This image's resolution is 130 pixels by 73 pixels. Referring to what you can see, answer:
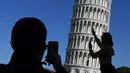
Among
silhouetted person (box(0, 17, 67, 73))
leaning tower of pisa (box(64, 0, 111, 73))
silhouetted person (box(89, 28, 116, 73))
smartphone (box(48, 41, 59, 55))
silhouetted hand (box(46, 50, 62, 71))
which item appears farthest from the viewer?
leaning tower of pisa (box(64, 0, 111, 73))

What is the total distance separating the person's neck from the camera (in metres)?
1.55

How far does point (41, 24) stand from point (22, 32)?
0.39 ft

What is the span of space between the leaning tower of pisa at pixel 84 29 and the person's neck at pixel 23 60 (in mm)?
58227

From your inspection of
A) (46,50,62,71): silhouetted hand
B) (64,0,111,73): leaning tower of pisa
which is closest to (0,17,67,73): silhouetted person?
(46,50,62,71): silhouetted hand

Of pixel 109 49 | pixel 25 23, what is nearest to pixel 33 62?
pixel 25 23

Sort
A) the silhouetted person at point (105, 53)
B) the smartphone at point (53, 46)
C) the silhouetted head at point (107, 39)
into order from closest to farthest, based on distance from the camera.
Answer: the smartphone at point (53, 46) → the silhouetted person at point (105, 53) → the silhouetted head at point (107, 39)

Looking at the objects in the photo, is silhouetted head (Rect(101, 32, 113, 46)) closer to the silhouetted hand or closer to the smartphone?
the smartphone

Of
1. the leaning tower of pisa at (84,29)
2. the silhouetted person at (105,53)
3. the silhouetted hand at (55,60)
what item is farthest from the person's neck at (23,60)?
the leaning tower of pisa at (84,29)

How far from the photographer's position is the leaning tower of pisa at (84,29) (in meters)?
60.5

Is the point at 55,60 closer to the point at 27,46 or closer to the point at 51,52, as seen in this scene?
the point at 51,52

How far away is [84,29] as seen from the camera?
61688 millimetres

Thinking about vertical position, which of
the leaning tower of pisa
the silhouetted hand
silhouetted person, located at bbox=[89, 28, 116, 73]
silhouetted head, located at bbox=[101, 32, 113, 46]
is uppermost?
the leaning tower of pisa

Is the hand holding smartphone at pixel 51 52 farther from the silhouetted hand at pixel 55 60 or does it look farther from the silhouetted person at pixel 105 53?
the silhouetted person at pixel 105 53

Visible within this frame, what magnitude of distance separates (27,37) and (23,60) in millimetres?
127
